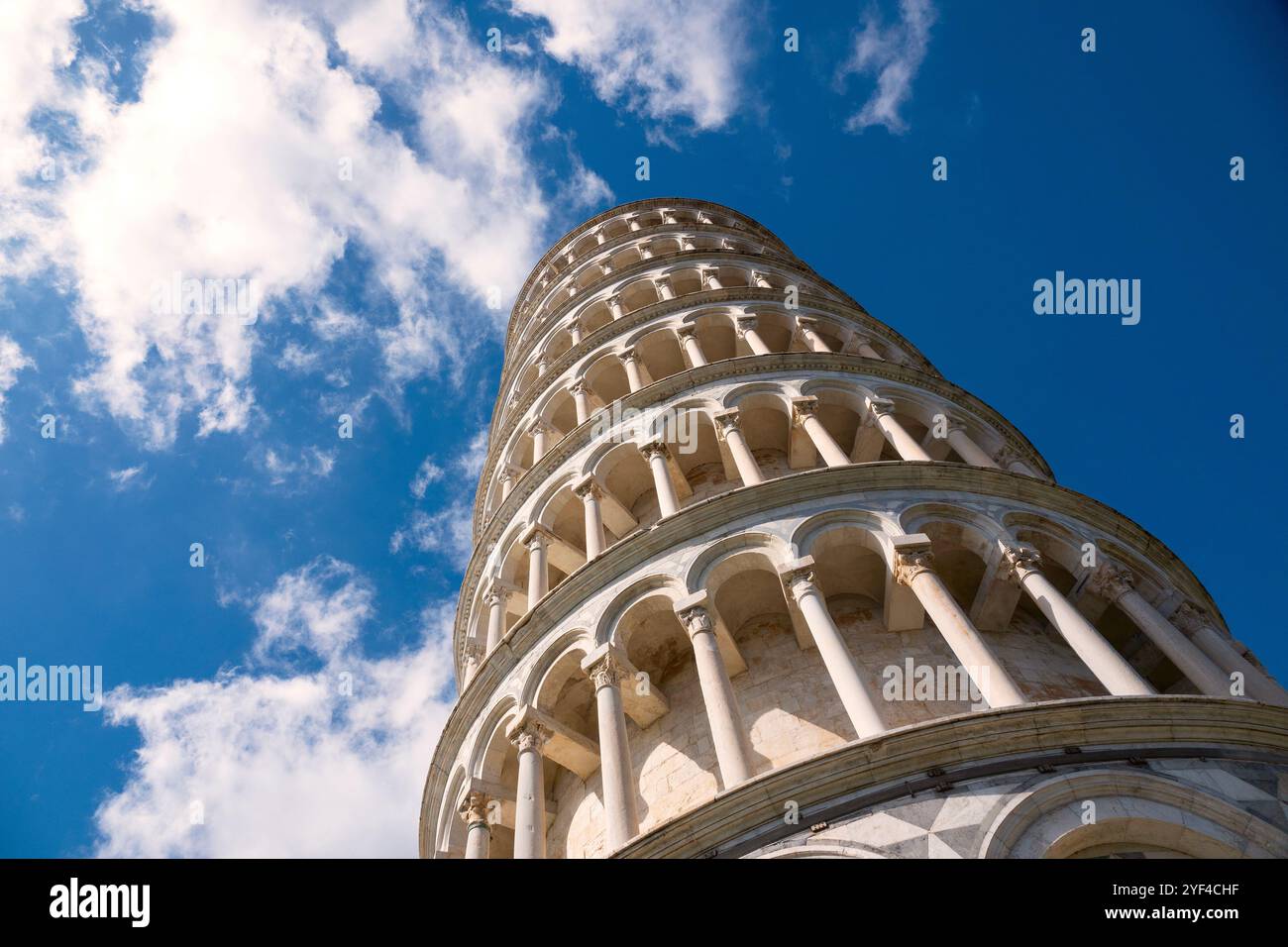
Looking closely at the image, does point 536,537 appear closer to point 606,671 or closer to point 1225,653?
point 606,671

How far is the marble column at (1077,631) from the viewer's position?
11.0 metres

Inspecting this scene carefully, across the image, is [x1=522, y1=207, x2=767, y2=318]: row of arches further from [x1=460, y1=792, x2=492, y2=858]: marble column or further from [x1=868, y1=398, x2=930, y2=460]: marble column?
[x1=460, y1=792, x2=492, y2=858]: marble column

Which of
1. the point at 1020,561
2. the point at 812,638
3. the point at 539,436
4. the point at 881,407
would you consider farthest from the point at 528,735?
the point at 539,436

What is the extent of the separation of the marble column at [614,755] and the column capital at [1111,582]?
712 cm

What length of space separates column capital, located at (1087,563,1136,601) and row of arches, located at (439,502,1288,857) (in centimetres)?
3

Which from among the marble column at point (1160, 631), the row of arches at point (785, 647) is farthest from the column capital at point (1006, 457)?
the marble column at point (1160, 631)

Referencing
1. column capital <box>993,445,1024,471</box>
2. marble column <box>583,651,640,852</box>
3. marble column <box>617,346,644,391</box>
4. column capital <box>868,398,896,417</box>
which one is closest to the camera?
marble column <box>583,651,640,852</box>

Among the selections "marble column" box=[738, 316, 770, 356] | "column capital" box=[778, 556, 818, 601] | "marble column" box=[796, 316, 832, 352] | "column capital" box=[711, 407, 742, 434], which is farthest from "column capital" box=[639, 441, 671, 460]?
"marble column" box=[796, 316, 832, 352]

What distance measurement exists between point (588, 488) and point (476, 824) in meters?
6.93

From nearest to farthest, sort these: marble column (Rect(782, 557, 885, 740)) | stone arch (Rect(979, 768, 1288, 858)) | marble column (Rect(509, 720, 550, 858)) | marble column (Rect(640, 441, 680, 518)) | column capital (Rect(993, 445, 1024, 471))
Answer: stone arch (Rect(979, 768, 1288, 858)) → marble column (Rect(782, 557, 885, 740)) → marble column (Rect(509, 720, 550, 858)) → marble column (Rect(640, 441, 680, 518)) → column capital (Rect(993, 445, 1024, 471))

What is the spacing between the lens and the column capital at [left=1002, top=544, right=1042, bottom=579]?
1349cm
